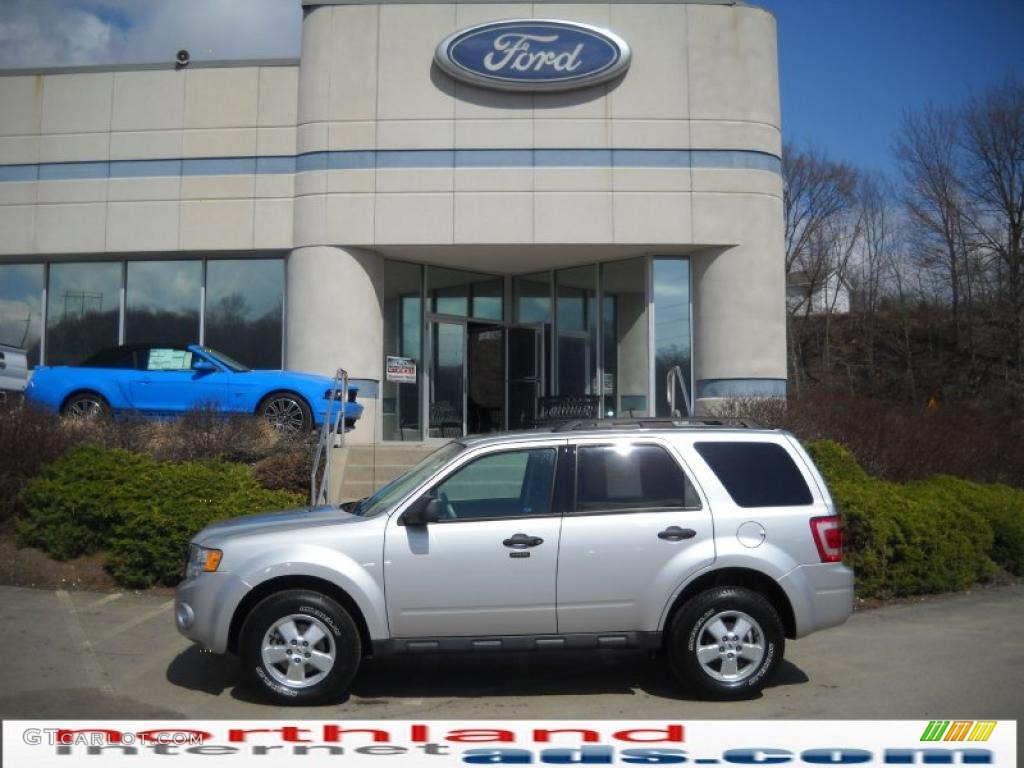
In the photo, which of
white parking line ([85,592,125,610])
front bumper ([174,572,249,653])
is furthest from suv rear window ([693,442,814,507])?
white parking line ([85,592,125,610])

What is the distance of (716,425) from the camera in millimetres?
6777

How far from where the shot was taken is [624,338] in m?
18.4

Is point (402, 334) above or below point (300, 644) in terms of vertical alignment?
above

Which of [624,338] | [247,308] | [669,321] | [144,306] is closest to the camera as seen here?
[669,321]

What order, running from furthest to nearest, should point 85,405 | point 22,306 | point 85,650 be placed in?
point 22,306
point 85,405
point 85,650

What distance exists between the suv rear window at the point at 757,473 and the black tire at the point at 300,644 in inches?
103

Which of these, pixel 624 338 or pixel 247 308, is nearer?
pixel 247 308

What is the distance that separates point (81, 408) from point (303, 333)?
450cm

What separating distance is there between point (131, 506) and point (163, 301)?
9.40 metres

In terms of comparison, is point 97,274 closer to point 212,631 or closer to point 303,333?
point 303,333

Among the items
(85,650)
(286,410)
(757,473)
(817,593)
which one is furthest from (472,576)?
(286,410)

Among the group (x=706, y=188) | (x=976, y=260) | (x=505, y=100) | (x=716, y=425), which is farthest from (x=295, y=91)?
(x=976, y=260)

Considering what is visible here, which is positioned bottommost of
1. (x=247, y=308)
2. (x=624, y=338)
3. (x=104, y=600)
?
(x=104, y=600)
